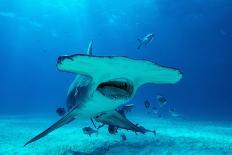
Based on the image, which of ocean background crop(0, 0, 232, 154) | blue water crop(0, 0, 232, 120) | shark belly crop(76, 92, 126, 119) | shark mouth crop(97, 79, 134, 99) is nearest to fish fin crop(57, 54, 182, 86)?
shark mouth crop(97, 79, 134, 99)

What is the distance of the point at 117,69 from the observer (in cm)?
416

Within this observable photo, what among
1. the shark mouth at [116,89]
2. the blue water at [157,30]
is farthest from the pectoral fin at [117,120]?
the blue water at [157,30]

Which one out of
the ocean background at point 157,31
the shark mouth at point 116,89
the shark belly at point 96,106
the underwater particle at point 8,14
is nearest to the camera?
the shark mouth at point 116,89

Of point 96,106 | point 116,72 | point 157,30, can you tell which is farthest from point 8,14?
point 116,72

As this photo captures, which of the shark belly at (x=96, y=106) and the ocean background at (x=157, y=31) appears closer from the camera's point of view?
the shark belly at (x=96, y=106)

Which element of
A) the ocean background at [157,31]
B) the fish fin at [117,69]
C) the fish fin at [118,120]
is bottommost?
the fish fin at [117,69]

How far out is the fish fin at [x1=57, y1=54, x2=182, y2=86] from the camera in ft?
12.7

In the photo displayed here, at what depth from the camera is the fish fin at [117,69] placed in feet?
12.7

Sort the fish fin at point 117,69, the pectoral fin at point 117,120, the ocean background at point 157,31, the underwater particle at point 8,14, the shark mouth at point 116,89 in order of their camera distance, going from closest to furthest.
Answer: the fish fin at point 117,69
the shark mouth at point 116,89
the pectoral fin at point 117,120
the ocean background at point 157,31
the underwater particle at point 8,14

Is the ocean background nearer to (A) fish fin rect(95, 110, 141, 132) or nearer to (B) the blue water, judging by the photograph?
(B) the blue water

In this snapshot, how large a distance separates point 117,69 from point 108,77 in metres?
0.28

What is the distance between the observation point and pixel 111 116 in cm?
616

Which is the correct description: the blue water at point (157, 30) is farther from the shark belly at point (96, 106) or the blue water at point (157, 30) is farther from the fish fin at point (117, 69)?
the fish fin at point (117, 69)

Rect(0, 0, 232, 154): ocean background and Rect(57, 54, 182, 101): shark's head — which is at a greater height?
Rect(0, 0, 232, 154): ocean background
